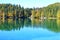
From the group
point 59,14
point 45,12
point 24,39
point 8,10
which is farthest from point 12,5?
point 24,39

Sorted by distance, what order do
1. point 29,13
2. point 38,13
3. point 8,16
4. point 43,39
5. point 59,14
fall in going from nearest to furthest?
point 43,39, point 59,14, point 8,16, point 38,13, point 29,13

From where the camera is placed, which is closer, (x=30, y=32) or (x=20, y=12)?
(x=30, y=32)

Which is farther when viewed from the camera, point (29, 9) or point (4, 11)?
point (29, 9)

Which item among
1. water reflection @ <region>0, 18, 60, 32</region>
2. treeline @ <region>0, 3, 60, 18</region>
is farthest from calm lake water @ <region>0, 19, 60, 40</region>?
treeline @ <region>0, 3, 60, 18</region>

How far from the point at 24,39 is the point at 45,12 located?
6703 cm

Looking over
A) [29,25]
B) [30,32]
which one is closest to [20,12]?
[29,25]

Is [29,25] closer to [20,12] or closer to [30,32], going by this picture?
[30,32]

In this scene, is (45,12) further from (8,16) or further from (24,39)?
(24,39)

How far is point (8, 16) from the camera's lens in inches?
3187

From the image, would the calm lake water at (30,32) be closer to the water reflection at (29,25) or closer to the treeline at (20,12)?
the water reflection at (29,25)

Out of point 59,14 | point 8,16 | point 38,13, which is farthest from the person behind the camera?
point 38,13

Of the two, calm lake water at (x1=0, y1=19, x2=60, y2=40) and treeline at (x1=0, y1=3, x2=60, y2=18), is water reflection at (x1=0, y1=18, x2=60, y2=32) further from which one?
treeline at (x1=0, y1=3, x2=60, y2=18)

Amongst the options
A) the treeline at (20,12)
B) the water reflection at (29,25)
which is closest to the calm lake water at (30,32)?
the water reflection at (29,25)

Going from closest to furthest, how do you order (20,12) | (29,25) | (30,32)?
(30,32) → (29,25) → (20,12)
